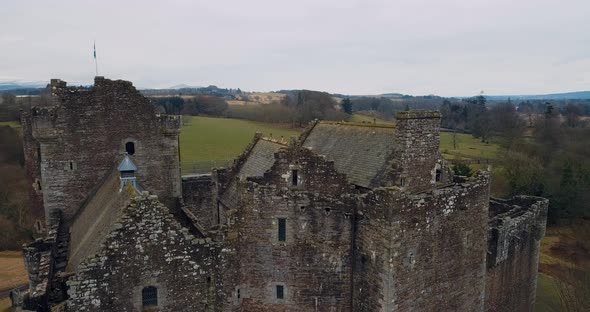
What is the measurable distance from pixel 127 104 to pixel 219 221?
851 centimetres

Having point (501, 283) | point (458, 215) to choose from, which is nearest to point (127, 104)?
point (458, 215)

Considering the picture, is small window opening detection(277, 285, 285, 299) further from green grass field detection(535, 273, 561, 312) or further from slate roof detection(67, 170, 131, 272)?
green grass field detection(535, 273, 561, 312)

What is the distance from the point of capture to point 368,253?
14578 millimetres

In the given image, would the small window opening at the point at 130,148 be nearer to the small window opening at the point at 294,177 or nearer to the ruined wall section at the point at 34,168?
the ruined wall section at the point at 34,168

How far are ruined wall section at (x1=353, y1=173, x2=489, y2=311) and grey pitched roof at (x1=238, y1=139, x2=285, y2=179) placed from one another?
791cm

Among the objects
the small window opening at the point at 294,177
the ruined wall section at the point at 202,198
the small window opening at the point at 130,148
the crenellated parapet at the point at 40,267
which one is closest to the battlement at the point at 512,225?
the small window opening at the point at 294,177

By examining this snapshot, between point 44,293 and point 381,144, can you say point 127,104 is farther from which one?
point 381,144

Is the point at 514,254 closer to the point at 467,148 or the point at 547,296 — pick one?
the point at 547,296

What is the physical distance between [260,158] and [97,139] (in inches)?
309

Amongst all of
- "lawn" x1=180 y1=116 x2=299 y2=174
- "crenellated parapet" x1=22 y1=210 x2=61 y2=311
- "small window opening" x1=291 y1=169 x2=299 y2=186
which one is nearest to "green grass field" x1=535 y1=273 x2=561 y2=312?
"small window opening" x1=291 y1=169 x2=299 y2=186

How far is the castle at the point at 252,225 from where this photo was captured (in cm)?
1273

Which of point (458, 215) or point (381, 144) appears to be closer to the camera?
point (458, 215)

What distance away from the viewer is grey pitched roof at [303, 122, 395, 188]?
1722cm

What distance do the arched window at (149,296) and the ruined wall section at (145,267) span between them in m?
0.09
